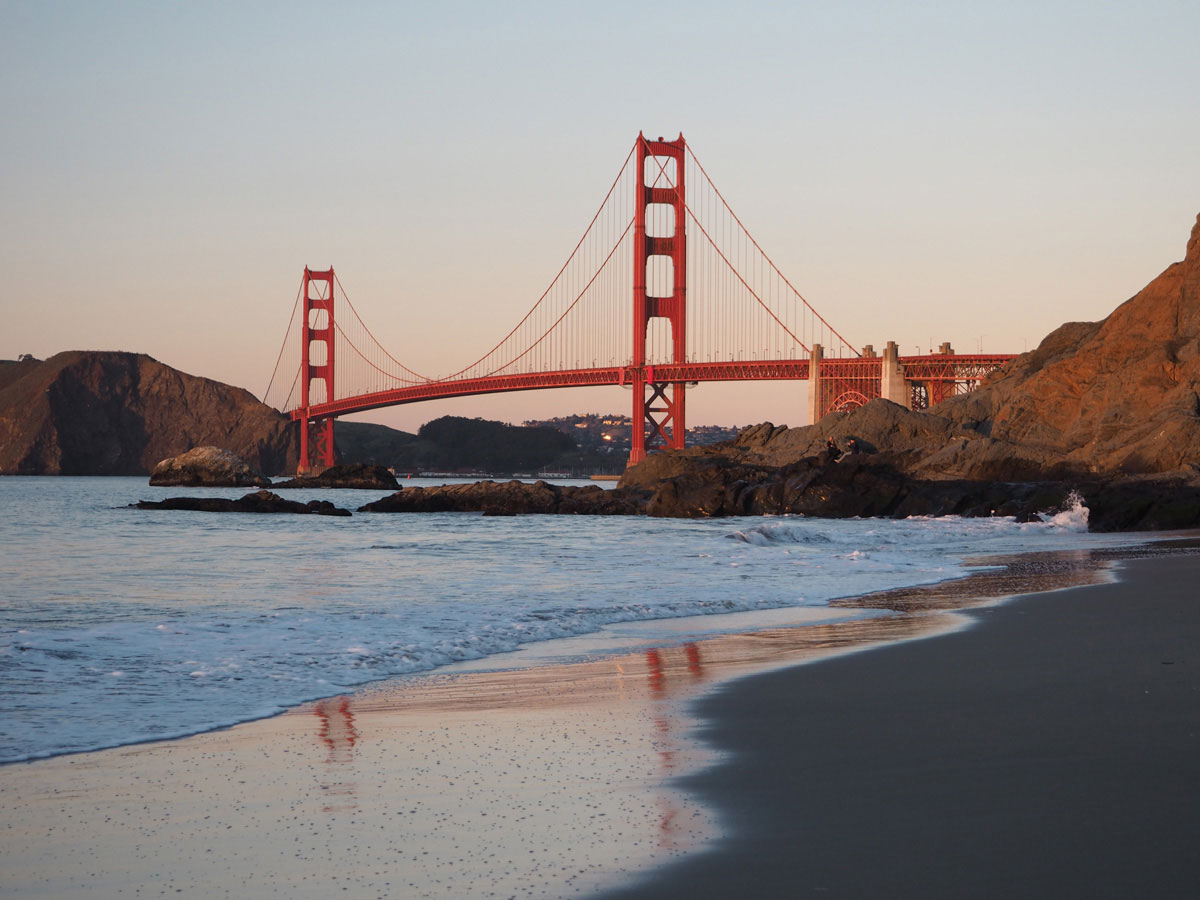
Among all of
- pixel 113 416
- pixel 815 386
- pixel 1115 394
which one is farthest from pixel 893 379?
pixel 113 416

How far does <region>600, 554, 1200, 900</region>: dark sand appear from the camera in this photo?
260 centimetres

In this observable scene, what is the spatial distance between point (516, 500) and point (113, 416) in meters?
87.7

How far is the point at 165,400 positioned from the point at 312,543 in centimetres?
10053

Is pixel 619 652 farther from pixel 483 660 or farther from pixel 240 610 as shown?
pixel 240 610

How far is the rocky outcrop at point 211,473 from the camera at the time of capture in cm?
6756

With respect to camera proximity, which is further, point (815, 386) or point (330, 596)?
point (815, 386)

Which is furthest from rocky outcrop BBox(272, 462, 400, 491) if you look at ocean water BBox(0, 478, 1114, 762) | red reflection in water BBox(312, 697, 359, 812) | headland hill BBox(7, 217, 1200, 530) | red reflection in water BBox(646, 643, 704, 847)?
red reflection in water BBox(312, 697, 359, 812)

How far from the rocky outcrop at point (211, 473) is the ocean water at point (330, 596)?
43.9m

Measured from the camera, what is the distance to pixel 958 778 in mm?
3451

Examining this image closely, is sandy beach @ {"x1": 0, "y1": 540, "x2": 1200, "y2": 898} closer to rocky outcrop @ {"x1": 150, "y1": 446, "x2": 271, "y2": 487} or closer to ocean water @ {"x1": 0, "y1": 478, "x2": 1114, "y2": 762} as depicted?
ocean water @ {"x1": 0, "y1": 478, "x2": 1114, "y2": 762}

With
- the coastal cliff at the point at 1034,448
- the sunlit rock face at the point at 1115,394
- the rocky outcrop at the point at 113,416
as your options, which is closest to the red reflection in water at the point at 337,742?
the coastal cliff at the point at 1034,448

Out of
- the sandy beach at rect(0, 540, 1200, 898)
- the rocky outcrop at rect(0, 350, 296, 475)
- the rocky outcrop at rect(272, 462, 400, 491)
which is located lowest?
the sandy beach at rect(0, 540, 1200, 898)

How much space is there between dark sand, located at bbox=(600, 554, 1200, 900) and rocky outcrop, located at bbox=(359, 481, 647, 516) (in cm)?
2720

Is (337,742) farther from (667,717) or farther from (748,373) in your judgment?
(748,373)
